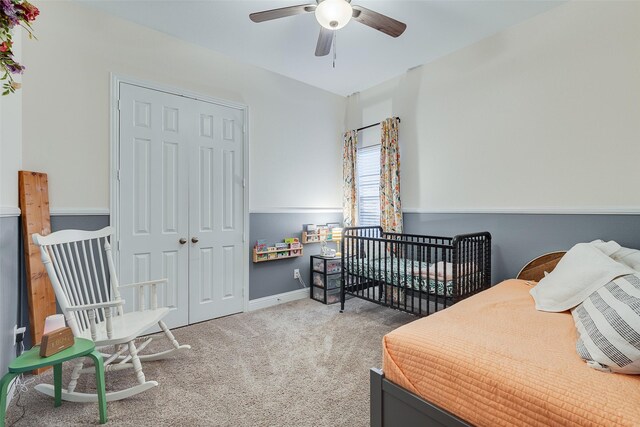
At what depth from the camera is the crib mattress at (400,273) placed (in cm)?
237

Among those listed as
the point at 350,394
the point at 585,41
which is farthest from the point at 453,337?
the point at 585,41

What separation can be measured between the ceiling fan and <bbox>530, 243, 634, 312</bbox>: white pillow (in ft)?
6.04

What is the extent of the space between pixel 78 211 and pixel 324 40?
230cm

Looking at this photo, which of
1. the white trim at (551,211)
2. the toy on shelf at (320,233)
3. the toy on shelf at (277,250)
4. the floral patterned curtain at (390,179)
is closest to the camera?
the white trim at (551,211)

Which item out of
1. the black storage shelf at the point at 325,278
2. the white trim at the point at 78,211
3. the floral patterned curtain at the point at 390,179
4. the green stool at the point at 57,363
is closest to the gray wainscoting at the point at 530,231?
A: the floral patterned curtain at the point at 390,179

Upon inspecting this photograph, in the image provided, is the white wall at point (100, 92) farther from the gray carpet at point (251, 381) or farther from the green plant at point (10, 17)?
the gray carpet at point (251, 381)

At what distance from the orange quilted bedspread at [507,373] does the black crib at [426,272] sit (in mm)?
842

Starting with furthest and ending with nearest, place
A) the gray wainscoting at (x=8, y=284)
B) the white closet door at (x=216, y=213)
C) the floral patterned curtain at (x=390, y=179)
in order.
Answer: the floral patterned curtain at (x=390, y=179), the white closet door at (x=216, y=213), the gray wainscoting at (x=8, y=284)

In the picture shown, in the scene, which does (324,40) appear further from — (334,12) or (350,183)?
(350,183)

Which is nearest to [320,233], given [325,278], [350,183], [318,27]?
[325,278]

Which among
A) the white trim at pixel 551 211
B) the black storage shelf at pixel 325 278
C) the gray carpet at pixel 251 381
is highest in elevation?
the white trim at pixel 551 211

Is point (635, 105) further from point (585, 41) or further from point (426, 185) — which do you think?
point (426, 185)

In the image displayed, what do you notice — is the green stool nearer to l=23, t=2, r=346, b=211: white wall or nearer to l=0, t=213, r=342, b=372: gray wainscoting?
l=0, t=213, r=342, b=372: gray wainscoting

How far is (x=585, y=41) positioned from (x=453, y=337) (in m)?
2.51
